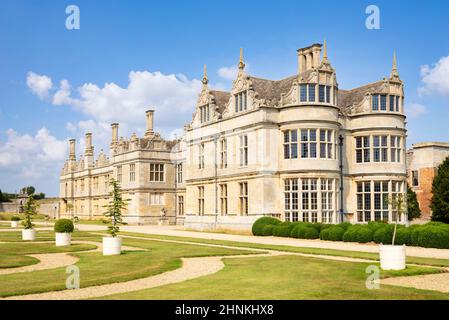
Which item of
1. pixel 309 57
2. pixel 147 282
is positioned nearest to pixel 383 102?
pixel 309 57

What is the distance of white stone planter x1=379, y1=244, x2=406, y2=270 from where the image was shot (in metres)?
16.4

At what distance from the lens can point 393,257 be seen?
647 inches

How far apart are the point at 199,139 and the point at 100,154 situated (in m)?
34.4

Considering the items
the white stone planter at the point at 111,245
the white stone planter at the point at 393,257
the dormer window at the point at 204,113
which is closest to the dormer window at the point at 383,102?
the dormer window at the point at 204,113

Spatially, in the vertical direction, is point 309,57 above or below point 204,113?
above

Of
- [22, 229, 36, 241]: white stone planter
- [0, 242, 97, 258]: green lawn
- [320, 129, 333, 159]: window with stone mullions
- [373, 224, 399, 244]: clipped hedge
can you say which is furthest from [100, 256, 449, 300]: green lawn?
[320, 129, 333, 159]: window with stone mullions

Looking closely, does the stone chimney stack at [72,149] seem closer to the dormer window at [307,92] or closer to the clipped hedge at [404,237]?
the dormer window at [307,92]

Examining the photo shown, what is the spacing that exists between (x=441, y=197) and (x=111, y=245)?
1346 inches

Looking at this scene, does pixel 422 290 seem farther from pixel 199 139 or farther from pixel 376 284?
pixel 199 139

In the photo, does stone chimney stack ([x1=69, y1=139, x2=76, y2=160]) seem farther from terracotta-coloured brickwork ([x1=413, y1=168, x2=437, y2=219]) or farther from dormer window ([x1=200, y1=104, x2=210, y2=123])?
terracotta-coloured brickwork ([x1=413, y1=168, x2=437, y2=219])

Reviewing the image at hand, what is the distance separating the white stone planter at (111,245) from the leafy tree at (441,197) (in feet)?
109

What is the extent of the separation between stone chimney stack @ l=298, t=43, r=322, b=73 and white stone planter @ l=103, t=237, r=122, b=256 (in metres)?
26.8

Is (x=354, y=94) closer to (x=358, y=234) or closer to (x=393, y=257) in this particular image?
(x=358, y=234)
